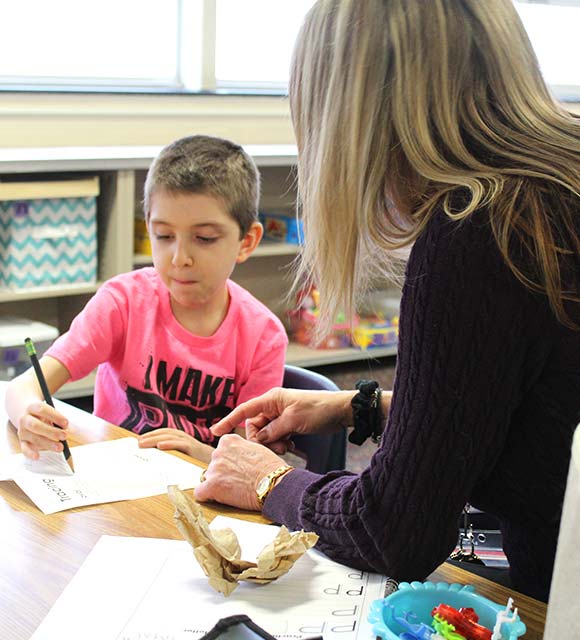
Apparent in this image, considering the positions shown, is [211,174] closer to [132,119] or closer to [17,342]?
[17,342]

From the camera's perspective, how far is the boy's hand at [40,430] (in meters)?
1.35

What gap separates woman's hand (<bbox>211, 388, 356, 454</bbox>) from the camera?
146cm

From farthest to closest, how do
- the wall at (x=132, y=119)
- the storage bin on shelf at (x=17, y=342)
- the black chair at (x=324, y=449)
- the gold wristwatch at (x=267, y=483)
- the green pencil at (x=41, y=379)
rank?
the wall at (x=132, y=119) → the storage bin on shelf at (x=17, y=342) → the black chair at (x=324, y=449) → the green pencil at (x=41, y=379) → the gold wristwatch at (x=267, y=483)

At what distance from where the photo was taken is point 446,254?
962 millimetres

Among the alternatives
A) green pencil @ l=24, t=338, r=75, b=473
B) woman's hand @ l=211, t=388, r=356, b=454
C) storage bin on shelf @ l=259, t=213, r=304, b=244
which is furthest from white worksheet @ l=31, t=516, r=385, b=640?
storage bin on shelf @ l=259, t=213, r=304, b=244

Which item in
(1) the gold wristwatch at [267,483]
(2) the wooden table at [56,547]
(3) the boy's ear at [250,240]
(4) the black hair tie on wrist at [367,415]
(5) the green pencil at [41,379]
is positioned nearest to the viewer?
(2) the wooden table at [56,547]

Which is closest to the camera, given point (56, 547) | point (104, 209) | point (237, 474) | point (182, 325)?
point (56, 547)

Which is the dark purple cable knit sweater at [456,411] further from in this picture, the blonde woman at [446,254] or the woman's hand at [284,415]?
the woman's hand at [284,415]

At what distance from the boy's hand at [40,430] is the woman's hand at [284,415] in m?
0.24

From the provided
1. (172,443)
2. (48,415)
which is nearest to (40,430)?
(48,415)

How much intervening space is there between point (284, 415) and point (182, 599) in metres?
0.52

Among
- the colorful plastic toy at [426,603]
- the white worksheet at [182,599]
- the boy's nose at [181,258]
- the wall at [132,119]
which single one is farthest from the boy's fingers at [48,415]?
the wall at [132,119]

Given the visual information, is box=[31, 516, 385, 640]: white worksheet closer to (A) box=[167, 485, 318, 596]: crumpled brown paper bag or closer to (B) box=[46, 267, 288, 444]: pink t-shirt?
(A) box=[167, 485, 318, 596]: crumpled brown paper bag

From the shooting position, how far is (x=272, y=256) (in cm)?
439
